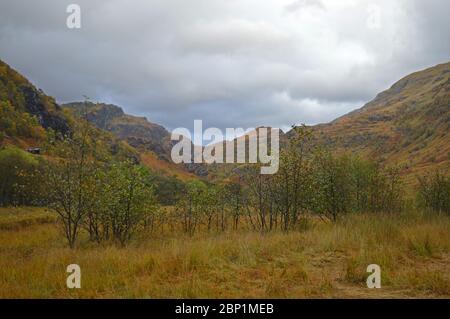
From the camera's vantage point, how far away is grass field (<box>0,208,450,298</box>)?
23.1ft

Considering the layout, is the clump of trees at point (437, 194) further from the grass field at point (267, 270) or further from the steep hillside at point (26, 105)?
the steep hillside at point (26, 105)

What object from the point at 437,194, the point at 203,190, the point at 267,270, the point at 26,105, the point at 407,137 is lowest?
the point at 267,270

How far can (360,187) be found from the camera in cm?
1992

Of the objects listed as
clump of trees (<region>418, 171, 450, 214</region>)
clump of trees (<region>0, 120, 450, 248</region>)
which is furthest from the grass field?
clump of trees (<region>418, 171, 450, 214</region>)

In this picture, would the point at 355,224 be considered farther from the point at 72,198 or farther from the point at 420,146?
the point at 420,146

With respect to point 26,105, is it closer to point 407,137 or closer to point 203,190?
point 203,190

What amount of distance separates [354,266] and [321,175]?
957cm

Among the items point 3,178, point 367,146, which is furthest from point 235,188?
point 367,146

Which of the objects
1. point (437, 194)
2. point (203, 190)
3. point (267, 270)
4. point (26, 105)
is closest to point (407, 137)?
point (437, 194)

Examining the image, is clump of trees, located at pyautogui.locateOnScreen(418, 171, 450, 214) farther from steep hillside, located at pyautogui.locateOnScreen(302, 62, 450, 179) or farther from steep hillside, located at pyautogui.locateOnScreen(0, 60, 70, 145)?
steep hillside, located at pyautogui.locateOnScreen(0, 60, 70, 145)

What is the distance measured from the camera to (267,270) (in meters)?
8.43

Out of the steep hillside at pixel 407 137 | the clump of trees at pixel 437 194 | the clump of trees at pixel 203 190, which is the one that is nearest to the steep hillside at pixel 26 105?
the steep hillside at pixel 407 137

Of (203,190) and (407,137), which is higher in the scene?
(407,137)

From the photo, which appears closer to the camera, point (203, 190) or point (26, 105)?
point (203, 190)
